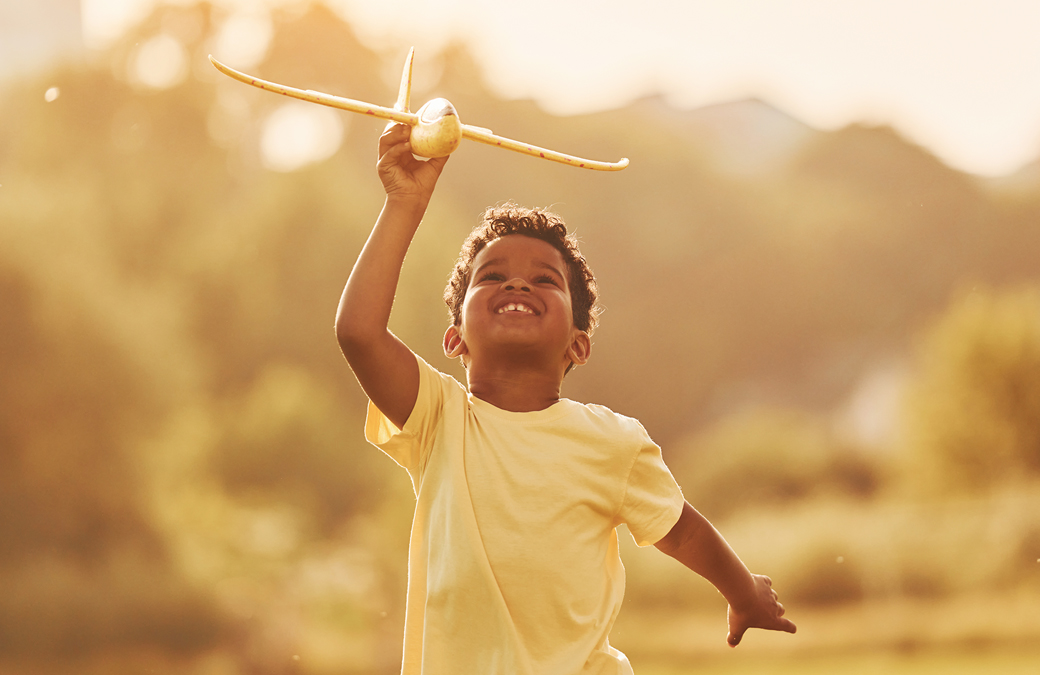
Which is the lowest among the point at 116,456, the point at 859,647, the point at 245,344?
the point at 859,647

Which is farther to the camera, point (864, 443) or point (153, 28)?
point (153, 28)

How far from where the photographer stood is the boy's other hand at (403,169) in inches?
31.2

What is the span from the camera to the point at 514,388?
886 millimetres

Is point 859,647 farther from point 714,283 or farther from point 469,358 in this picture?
point 469,358

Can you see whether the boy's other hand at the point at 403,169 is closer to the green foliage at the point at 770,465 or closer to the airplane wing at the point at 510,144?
the airplane wing at the point at 510,144

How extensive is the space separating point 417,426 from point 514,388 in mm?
105

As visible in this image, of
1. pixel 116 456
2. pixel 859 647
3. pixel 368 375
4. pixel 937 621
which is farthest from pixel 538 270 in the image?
pixel 937 621

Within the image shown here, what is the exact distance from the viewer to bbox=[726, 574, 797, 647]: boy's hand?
972 mm

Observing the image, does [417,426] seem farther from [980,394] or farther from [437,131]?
[980,394]

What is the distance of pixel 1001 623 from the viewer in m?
4.09

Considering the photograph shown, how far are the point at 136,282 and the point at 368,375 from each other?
3.48 metres

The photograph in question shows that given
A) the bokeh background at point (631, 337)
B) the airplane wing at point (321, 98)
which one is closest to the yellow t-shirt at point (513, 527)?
the airplane wing at point (321, 98)

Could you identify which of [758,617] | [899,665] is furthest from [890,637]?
[758,617]

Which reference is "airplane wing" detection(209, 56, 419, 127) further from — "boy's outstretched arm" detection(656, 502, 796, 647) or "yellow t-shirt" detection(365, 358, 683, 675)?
"boy's outstretched arm" detection(656, 502, 796, 647)
